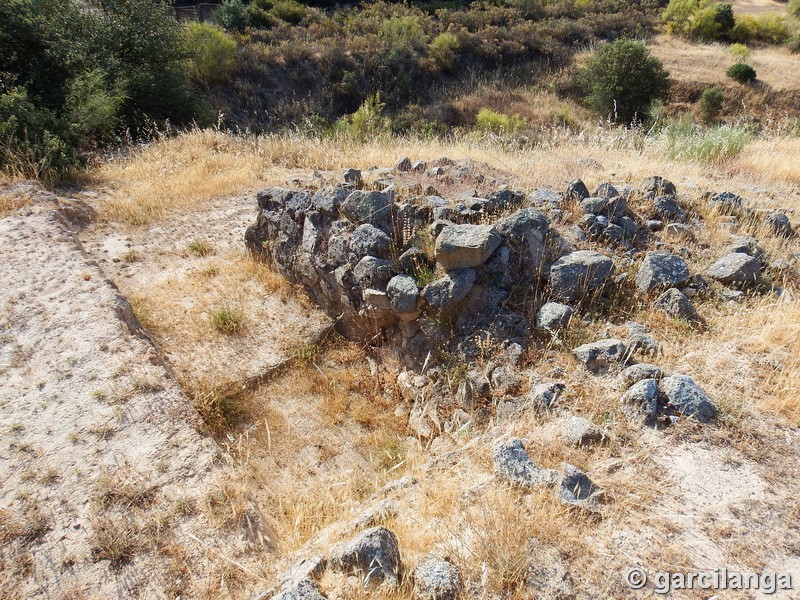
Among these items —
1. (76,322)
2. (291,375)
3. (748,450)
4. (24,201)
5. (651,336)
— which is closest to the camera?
(748,450)

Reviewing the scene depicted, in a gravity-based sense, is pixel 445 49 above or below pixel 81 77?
above

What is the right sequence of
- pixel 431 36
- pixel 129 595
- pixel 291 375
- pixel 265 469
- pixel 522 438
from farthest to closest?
1. pixel 431 36
2. pixel 291 375
3. pixel 265 469
4. pixel 522 438
5. pixel 129 595

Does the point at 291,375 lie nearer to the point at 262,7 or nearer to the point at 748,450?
the point at 748,450

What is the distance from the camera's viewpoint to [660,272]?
14.4 ft

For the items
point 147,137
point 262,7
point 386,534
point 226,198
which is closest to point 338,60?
point 262,7

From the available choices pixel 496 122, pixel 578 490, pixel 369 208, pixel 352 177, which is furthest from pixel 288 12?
pixel 578 490

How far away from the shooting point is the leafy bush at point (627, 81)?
58.2ft

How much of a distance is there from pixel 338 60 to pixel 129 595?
20756 millimetres

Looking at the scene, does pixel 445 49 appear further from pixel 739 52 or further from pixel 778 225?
pixel 778 225

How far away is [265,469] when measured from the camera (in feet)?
13.8

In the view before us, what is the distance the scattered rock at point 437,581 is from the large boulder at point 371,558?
123 mm

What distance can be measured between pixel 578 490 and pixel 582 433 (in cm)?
50

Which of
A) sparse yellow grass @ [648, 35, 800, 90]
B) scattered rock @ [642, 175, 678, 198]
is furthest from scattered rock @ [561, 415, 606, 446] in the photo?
sparse yellow grass @ [648, 35, 800, 90]

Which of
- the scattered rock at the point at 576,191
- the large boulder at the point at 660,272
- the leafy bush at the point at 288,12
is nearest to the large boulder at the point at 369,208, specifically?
the scattered rock at the point at 576,191
